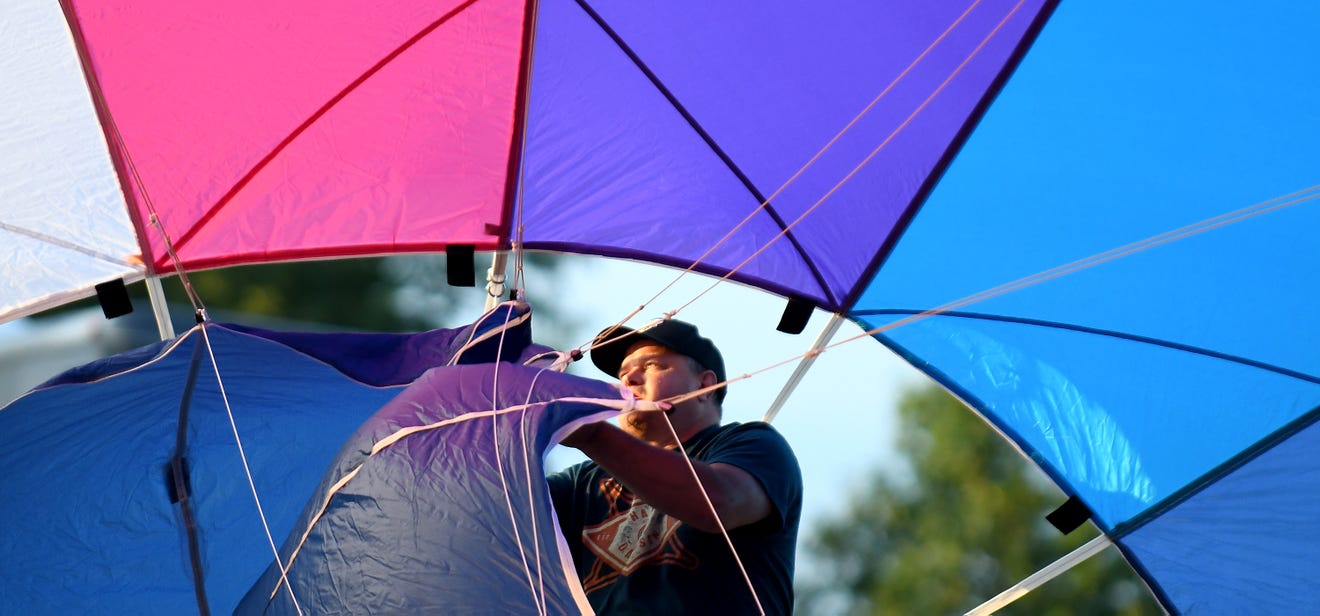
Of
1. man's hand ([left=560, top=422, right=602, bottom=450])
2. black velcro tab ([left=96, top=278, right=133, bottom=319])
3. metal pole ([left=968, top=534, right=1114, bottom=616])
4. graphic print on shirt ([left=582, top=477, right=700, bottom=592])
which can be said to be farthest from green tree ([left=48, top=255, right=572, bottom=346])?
man's hand ([left=560, top=422, right=602, bottom=450])

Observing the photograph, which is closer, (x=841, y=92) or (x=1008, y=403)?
(x=841, y=92)

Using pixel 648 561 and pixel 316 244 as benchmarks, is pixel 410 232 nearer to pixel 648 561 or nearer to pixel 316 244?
pixel 316 244

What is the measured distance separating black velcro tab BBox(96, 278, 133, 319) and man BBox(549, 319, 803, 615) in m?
1.07

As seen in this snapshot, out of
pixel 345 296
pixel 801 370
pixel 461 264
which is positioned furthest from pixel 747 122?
pixel 345 296

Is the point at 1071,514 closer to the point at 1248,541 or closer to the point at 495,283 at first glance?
the point at 1248,541

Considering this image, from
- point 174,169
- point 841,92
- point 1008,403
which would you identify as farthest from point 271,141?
point 1008,403

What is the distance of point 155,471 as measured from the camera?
3.32 m

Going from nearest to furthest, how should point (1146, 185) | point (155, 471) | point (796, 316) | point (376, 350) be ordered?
point (1146, 185)
point (376, 350)
point (155, 471)
point (796, 316)

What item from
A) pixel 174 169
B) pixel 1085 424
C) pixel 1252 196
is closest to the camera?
pixel 1252 196

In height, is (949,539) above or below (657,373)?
below

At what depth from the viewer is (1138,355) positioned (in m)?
3.38

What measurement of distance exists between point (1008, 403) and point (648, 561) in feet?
3.86

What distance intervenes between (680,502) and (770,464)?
321 mm

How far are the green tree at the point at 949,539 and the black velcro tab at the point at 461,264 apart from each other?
452 inches
